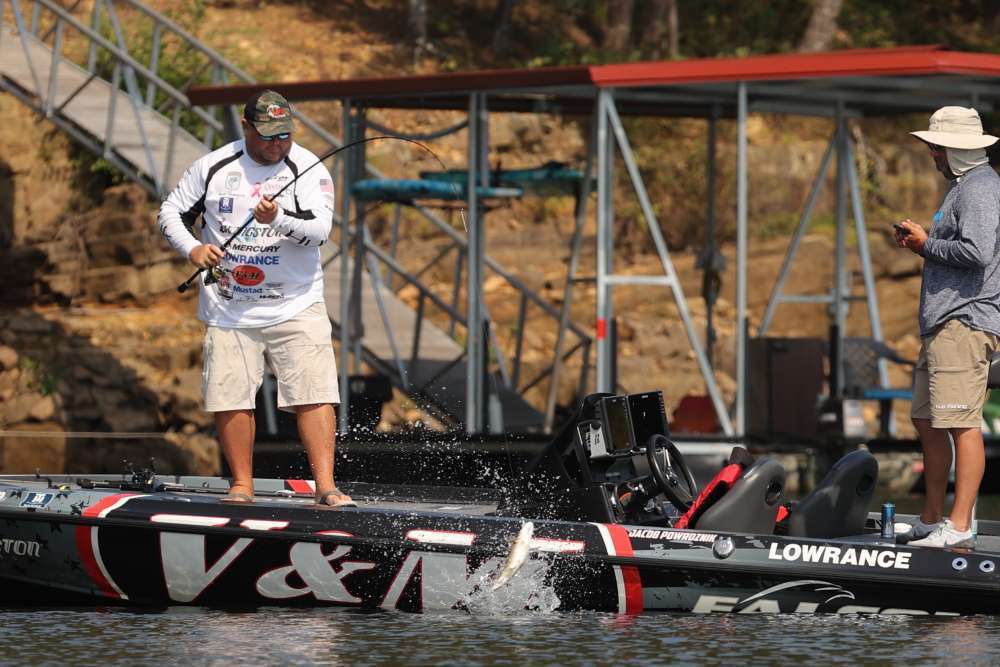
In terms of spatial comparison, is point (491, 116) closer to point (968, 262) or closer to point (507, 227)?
point (507, 227)

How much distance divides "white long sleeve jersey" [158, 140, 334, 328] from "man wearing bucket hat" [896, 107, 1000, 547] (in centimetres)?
258

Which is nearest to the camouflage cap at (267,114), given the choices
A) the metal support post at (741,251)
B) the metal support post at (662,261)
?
the metal support post at (662,261)

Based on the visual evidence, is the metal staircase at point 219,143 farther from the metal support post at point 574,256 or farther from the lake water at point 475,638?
the lake water at point 475,638

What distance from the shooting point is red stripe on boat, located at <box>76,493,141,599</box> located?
8.28 meters

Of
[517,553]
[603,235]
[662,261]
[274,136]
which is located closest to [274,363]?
[274,136]

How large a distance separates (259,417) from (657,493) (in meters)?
8.08

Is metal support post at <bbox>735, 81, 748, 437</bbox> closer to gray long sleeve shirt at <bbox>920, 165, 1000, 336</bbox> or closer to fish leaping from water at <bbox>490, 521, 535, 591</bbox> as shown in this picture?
gray long sleeve shirt at <bbox>920, 165, 1000, 336</bbox>

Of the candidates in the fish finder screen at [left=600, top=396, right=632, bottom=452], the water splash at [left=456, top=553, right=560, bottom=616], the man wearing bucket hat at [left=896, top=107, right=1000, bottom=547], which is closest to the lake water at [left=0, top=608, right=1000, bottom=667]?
the water splash at [left=456, top=553, right=560, bottom=616]

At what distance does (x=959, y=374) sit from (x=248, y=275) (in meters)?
3.13

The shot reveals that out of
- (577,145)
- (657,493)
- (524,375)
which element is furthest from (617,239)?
(657,493)

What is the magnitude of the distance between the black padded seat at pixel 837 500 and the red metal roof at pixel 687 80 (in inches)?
235

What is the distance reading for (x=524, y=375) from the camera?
20844 millimetres

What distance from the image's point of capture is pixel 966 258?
8008mm

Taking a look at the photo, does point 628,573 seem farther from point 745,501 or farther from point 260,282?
point 260,282
